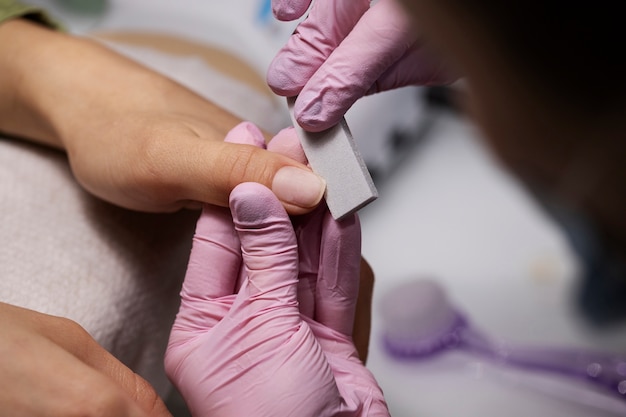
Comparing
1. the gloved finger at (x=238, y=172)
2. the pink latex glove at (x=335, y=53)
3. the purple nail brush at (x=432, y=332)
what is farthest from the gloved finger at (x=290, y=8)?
the purple nail brush at (x=432, y=332)

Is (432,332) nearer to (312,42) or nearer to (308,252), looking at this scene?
(308,252)

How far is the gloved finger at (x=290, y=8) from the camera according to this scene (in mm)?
531

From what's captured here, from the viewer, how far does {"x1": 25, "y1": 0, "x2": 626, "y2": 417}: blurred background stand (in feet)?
3.09

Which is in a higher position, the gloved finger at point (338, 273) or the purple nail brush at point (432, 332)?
the gloved finger at point (338, 273)

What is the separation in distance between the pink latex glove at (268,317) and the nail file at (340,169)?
0.08 ft

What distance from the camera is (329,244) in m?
0.55

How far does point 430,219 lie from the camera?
121 centimetres

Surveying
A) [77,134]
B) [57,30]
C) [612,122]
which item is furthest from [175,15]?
[612,122]

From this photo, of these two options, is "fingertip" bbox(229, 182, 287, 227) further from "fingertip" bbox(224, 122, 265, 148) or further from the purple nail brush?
the purple nail brush

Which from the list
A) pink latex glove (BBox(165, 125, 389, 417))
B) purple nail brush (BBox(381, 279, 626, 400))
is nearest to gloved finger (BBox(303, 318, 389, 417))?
pink latex glove (BBox(165, 125, 389, 417))

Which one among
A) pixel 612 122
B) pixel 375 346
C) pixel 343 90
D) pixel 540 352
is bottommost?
pixel 375 346

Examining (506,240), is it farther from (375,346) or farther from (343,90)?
(343,90)

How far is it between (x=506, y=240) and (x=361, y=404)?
69cm

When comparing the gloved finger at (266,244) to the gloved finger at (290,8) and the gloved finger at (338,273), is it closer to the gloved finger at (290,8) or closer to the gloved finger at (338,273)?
the gloved finger at (338,273)
